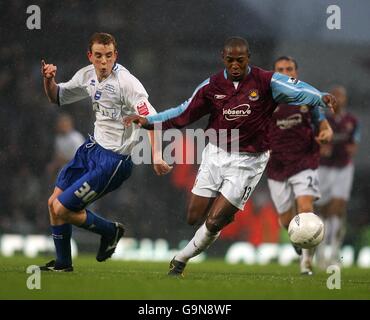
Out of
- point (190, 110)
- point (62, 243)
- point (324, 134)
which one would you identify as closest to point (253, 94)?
point (190, 110)

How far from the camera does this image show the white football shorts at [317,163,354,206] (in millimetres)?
14320

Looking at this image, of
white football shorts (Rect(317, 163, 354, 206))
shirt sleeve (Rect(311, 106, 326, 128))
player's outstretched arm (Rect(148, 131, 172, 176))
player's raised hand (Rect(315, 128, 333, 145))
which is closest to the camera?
player's outstretched arm (Rect(148, 131, 172, 176))

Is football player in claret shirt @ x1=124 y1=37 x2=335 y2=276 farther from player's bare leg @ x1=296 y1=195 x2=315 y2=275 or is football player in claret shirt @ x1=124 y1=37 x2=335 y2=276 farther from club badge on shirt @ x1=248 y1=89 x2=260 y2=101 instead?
player's bare leg @ x1=296 y1=195 x2=315 y2=275

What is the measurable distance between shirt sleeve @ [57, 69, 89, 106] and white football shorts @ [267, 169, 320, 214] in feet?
9.01

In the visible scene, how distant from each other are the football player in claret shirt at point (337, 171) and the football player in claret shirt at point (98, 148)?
5087mm

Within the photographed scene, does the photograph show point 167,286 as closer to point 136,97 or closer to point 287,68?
point 136,97

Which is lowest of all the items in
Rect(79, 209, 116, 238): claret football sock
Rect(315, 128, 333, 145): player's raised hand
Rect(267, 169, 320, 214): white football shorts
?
Rect(79, 209, 116, 238): claret football sock

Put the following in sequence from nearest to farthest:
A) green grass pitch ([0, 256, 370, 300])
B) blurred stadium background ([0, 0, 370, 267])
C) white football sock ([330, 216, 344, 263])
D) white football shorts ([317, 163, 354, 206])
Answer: green grass pitch ([0, 256, 370, 300])
white football sock ([330, 216, 344, 263])
white football shorts ([317, 163, 354, 206])
blurred stadium background ([0, 0, 370, 267])

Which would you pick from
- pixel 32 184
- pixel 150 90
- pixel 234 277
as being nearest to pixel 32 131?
pixel 32 184

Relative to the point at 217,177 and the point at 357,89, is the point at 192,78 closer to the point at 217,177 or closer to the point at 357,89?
the point at 357,89

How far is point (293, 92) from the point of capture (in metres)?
9.00

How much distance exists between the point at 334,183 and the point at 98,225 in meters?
5.71

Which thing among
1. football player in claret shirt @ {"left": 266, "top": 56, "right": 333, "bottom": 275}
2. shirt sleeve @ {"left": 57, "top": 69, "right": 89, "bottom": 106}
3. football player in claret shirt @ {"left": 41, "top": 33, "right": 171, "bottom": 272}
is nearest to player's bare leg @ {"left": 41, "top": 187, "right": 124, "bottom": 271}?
football player in claret shirt @ {"left": 41, "top": 33, "right": 171, "bottom": 272}

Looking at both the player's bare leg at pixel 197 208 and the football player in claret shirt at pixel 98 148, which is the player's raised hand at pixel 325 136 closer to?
the player's bare leg at pixel 197 208
